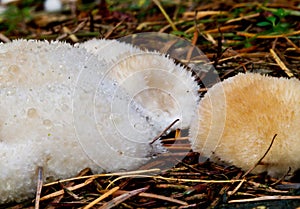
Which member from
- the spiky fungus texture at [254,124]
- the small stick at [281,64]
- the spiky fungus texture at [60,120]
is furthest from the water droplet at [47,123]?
the small stick at [281,64]

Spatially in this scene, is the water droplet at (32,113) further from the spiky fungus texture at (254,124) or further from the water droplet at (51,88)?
the spiky fungus texture at (254,124)

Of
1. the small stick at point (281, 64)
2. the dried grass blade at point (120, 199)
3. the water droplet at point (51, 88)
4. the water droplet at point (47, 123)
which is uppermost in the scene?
the small stick at point (281, 64)

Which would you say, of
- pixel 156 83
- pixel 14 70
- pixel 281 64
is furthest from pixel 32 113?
pixel 281 64

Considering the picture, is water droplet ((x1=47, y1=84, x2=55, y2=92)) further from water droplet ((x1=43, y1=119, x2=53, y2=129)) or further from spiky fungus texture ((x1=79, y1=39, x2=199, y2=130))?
spiky fungus texture ((x1=79, y1=39, x2=199, y2=130))

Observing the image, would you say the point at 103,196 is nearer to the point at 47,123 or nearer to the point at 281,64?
the point at 47,123

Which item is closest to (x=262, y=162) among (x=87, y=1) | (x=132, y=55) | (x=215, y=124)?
(x=215, y=124)
